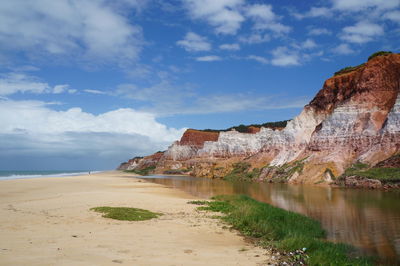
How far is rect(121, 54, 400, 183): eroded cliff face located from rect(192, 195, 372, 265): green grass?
101ft

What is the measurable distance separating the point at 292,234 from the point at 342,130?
143ft

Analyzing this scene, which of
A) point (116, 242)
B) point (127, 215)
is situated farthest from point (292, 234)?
point (127, 215)

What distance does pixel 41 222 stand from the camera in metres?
14.0

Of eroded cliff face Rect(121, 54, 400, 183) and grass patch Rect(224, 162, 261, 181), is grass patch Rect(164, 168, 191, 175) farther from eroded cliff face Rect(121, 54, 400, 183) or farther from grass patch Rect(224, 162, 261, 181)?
eroded cliff face Rect(121, 54, 400, 183)

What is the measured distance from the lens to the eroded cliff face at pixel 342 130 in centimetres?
4384

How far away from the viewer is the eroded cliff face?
1726 inches

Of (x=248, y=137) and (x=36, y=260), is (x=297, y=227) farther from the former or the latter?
(x=248, y=137)

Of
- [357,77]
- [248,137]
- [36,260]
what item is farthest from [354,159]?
[248,137]

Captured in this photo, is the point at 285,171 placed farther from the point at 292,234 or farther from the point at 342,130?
the point at 292,234

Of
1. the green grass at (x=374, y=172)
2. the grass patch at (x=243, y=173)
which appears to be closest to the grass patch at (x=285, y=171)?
the grass patch at (x=243, y=173)

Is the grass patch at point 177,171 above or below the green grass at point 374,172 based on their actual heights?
below

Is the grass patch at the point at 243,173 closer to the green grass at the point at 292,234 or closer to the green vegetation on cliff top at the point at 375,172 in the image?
the green vegetation on cliff top at the point at 375,172

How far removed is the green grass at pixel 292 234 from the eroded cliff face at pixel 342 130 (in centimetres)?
3086

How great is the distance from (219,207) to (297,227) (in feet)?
24.0
